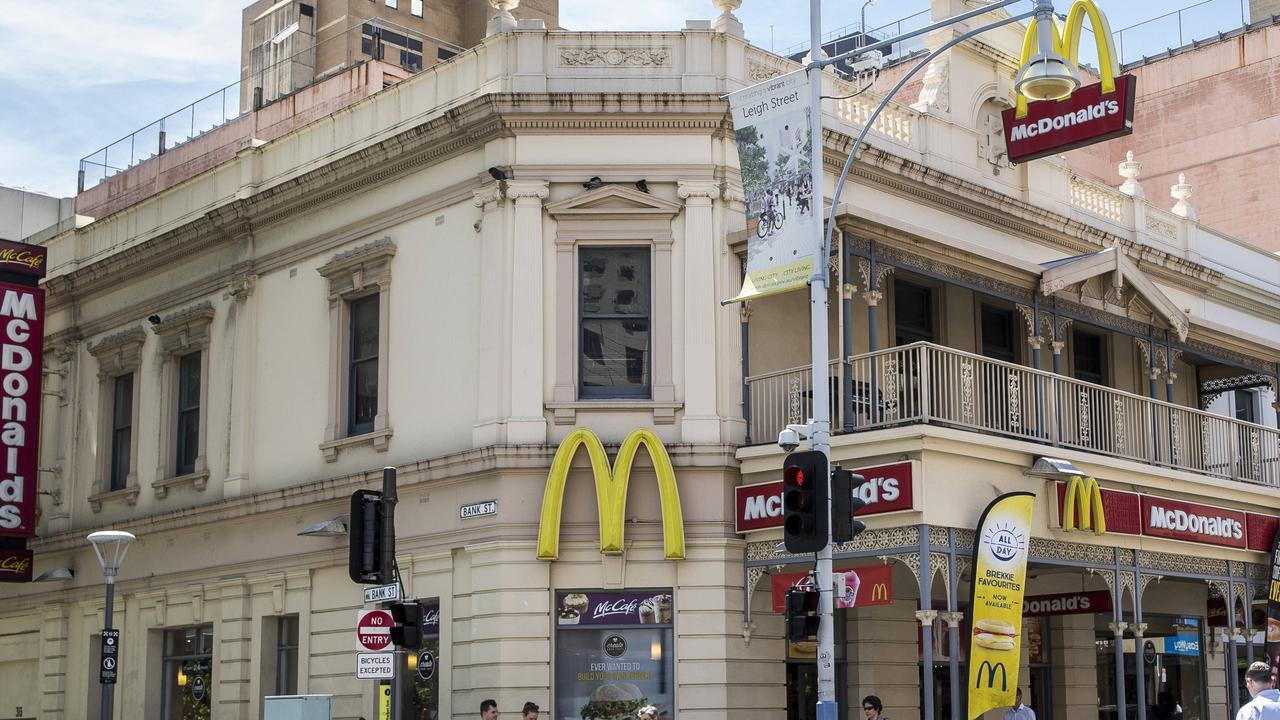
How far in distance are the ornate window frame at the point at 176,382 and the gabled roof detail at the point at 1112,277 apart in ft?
44.0

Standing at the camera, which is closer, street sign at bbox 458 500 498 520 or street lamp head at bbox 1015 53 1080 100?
street lamp head at bbox 1015 53 1080 100

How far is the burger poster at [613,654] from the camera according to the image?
21250 mm

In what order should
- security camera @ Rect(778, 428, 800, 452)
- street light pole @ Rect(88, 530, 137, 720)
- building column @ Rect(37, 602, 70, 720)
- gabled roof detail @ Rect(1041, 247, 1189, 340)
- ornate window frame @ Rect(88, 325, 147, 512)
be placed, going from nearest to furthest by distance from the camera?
security camera @ Rect(778, 428, 800, 452) < street light pole @ Rect(88, 530, 137, 720) < gabled roof detail @ Rect(1041, 247, 1189, 340) < ornate window frame @ Rect(88, 325, 147, 512) < building column @ Rect(37, 602, 70, 720)

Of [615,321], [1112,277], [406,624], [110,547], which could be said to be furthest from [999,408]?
[110,547]

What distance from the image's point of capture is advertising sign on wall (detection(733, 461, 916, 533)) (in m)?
19.9

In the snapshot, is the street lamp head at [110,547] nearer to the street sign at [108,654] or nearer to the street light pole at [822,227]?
the street sign at [108,654]

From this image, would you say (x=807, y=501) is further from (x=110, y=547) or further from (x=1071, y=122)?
(x=110, y=547)

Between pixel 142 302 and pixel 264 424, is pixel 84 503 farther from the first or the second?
pixel 264 424

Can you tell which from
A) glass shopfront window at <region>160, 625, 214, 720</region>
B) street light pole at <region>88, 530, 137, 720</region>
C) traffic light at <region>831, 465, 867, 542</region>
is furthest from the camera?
glass shopfront window at <region>160, 625, 214, 720</region>

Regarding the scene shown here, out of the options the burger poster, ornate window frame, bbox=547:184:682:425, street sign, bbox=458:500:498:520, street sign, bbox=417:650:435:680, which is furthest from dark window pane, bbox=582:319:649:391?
street sign, bbox=417:650:435:680

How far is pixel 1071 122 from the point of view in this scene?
2452 cm

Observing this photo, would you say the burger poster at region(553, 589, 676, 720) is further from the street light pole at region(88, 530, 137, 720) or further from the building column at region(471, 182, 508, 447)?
the street light pole at region(88, 530, 137, 720)

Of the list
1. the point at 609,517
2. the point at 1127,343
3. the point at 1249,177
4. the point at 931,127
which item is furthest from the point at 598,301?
the point at 1249,177

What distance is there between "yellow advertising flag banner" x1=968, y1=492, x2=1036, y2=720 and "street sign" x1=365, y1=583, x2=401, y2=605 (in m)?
7.05
